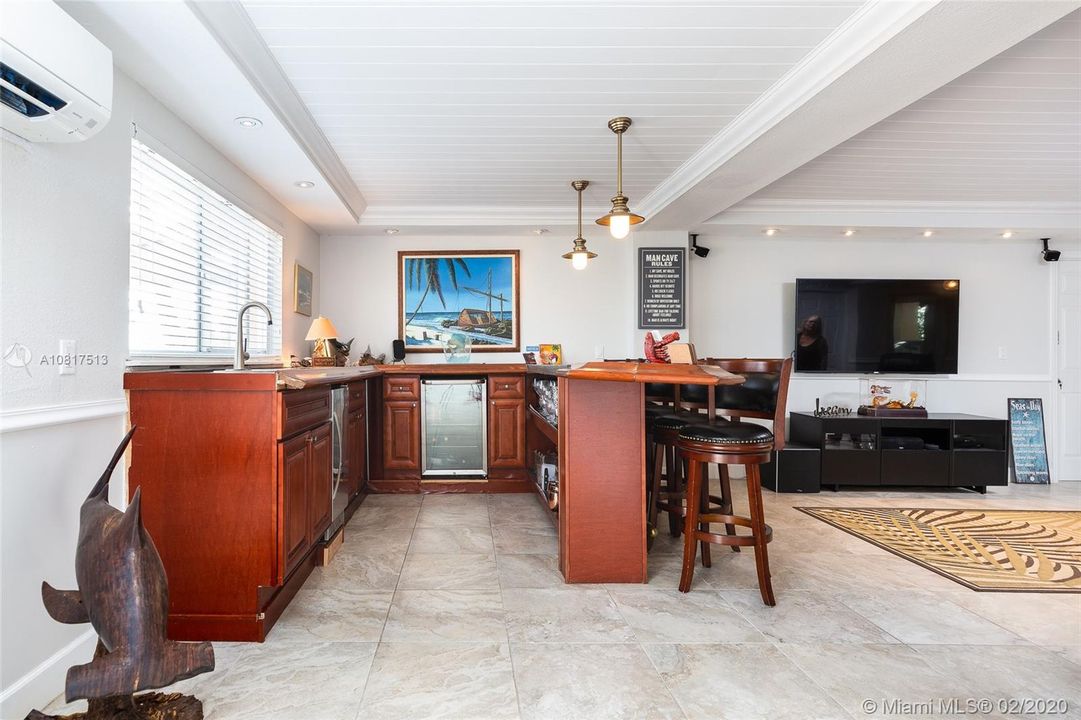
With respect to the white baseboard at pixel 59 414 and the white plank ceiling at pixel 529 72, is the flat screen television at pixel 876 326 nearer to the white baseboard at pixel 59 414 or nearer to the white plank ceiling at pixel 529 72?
the white plank ceiling at pixel 529 72

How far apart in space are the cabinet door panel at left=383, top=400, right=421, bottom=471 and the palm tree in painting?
971mm

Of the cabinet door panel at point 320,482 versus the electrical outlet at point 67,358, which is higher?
the electrical outlet at point 67,358

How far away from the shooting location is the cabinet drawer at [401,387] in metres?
4.28

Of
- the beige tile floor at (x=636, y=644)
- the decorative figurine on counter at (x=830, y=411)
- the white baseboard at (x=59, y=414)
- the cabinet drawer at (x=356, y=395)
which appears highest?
the white baseboard at (x=59, y=414)

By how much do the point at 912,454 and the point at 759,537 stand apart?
318 centimetres

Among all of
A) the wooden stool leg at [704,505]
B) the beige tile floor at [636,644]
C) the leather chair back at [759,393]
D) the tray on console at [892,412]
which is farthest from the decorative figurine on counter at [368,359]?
the tray on console at [892,412]

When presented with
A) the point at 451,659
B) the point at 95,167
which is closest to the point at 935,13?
the point at 451,659

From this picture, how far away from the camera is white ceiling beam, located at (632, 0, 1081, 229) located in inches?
70.5

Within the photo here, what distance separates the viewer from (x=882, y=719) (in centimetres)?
154

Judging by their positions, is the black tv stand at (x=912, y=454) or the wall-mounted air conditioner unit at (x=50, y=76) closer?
the wall-mounted air conditioner unit at (x=50, y=76)

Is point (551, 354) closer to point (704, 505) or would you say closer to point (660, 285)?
point (660, 285)

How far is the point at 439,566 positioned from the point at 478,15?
2.54 m

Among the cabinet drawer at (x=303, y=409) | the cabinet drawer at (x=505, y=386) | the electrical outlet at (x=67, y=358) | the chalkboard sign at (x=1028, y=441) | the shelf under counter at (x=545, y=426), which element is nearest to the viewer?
the electrical outlet at (x=67, y=358)

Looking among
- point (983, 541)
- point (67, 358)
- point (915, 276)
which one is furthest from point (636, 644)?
point (915, 276)
